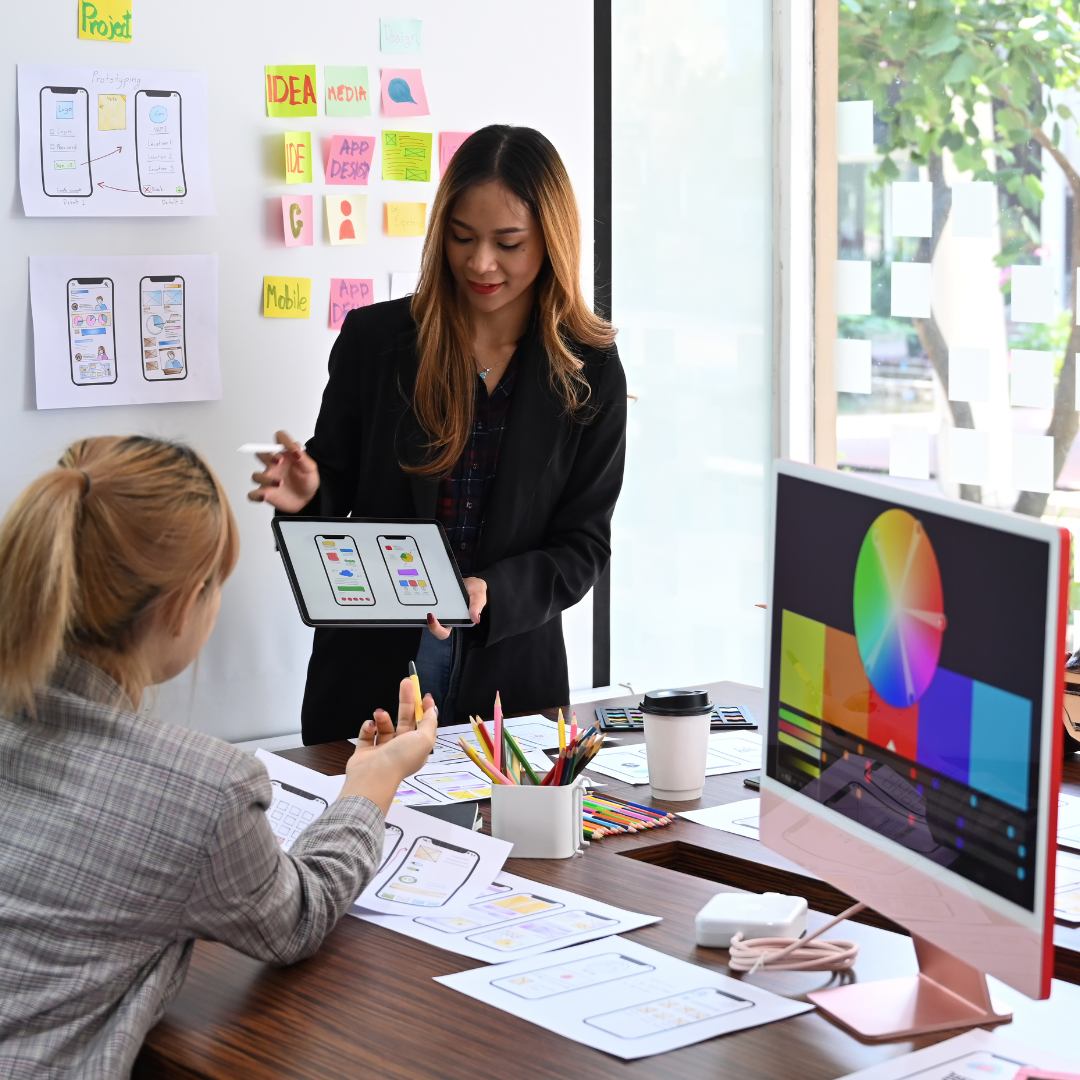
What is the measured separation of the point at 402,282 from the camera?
9.11ft

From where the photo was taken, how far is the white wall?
91.0 inches

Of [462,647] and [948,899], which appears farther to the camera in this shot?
[462,647]

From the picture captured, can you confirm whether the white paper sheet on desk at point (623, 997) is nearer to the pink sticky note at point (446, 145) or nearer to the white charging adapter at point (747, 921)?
the white charging adapter at point (747, 921)

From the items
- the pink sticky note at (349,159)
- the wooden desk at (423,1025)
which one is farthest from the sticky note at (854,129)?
the wooden desk at (423,1025)

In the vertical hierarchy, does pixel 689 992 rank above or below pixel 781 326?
below

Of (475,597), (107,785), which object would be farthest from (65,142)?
(107,785)

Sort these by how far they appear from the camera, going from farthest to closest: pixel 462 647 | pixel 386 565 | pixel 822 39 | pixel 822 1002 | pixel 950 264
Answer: pixel 822 39
pixel 950 264
pixel 462 647
pixel 386 565
pixel 822 1002

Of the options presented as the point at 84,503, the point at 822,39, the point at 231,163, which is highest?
the point at 822,39

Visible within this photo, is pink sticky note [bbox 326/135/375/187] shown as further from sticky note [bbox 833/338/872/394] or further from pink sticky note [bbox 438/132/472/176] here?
sticky note [bbox 833/338/872/394]

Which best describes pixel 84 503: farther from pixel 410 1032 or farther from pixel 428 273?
pixel 428 273

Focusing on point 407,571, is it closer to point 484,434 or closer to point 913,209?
point 484,434

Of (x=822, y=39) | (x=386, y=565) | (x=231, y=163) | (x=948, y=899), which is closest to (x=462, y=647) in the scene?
(x=386, y=565)

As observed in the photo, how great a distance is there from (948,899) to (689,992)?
0.25 metres

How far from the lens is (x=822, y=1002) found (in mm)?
1123
